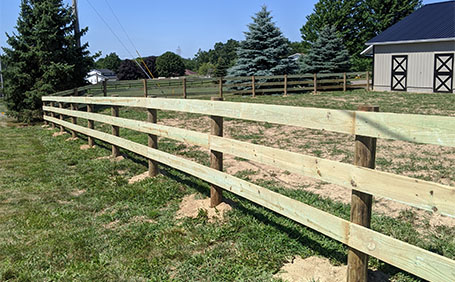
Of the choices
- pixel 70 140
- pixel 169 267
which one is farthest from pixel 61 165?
pixel 169 267

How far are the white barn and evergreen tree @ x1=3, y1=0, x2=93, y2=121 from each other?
17.3m

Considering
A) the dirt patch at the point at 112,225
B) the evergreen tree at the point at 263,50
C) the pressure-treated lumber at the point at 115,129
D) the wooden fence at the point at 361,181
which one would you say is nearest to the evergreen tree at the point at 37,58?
the evergreen tree at the point at 263,50

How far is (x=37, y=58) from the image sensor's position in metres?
17.7

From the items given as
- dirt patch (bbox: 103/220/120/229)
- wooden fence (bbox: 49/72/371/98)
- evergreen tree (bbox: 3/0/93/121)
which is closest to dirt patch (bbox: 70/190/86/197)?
dirt patch (bbox: 103/220/120/229)

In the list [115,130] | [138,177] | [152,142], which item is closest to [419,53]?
[115,130]

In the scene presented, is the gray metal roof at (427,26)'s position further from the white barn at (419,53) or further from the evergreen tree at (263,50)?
the evergreen tree at (263,50)

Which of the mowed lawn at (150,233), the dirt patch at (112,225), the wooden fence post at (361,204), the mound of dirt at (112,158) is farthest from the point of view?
the mound of dirt at (112,158)

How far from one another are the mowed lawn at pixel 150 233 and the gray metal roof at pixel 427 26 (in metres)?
17.8

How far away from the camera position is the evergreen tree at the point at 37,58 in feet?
56.4

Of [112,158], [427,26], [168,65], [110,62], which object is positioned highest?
[110,62]

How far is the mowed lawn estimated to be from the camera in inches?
131

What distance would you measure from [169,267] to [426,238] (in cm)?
237

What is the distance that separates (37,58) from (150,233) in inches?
638

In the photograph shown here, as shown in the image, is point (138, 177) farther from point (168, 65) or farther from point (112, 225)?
point (168, 65)
